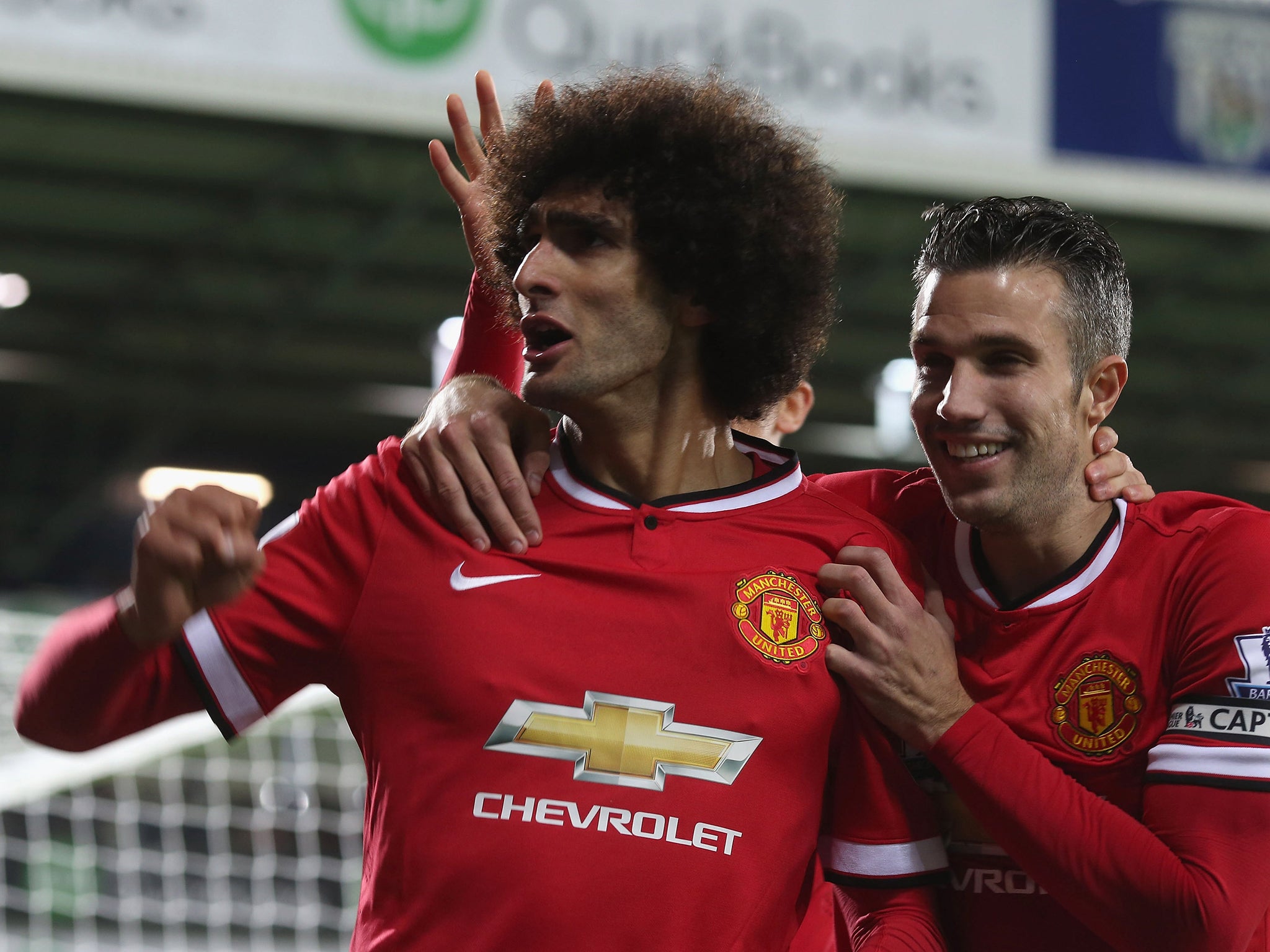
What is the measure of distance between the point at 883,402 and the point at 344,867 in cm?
814

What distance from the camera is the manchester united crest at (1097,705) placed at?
82.7 inches

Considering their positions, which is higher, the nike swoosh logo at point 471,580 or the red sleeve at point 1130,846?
the nike swoosh logo at point 471,580

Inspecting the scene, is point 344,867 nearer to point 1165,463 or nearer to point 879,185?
point 879,185

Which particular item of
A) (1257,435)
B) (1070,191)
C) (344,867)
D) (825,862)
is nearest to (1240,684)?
(825,862)

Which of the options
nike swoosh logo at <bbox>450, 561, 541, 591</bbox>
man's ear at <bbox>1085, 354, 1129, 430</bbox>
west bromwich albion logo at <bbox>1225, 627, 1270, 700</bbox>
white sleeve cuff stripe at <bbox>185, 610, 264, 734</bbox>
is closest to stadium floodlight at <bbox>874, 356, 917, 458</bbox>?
man's ear at <bbox>1085, 354, 1129, 430</bbox>

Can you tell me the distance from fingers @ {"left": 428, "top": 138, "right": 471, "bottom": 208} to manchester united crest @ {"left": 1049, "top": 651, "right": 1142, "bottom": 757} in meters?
1.38

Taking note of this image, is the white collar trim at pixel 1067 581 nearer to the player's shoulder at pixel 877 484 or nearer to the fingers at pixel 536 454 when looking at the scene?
the player's shoulder at pixel 877 484

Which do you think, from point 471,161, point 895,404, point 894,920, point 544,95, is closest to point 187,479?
point 895,404

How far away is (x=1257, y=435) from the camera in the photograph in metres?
17.2

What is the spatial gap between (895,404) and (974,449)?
12411 mm

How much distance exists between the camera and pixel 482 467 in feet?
6.95

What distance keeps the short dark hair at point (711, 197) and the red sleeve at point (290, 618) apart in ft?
2.16

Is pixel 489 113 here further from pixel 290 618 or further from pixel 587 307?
pixel 290 618

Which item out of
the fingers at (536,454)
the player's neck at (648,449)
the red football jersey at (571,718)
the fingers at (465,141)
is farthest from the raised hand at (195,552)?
the fingers at (465,141)
